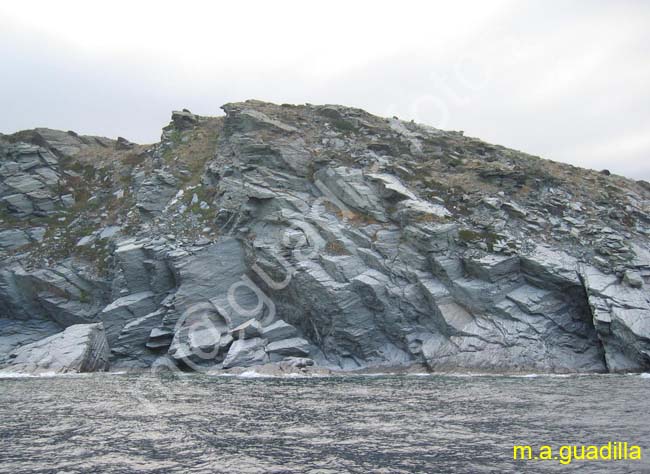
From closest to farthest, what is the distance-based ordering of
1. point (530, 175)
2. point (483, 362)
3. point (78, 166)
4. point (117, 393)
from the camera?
point (117, 393) < point (483, 362) < point (530, 175) < point (78, 166)

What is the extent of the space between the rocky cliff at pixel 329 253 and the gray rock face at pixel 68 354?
0.45 metres

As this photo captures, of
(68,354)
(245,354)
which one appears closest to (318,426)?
(245,354)

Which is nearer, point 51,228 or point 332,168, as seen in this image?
point 332,168

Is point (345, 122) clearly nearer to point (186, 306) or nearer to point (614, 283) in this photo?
point (186, 306)

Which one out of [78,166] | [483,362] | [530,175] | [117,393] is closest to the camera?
[117,393]

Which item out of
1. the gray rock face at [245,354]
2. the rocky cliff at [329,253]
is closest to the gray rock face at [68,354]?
the rocky cliff at [329,253]

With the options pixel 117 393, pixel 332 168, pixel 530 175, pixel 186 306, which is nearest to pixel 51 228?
pixel 186 306

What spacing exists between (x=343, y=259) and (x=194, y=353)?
17.5 metres

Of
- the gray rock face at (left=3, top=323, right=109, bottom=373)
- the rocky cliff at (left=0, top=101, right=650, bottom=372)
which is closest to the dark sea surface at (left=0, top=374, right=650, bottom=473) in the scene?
the rocky cliff at (left=0, top=101, right=650, bottom=372)

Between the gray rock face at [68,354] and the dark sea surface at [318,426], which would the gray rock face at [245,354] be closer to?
the dark sea surface at [318,426]

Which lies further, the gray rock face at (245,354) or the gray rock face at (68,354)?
the gray rock face at (68,354)

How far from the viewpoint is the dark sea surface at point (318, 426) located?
49.6 feet

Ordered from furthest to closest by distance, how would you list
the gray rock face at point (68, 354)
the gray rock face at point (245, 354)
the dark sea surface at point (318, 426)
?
the gray rock face at point (68, 354)
the gray rock face at point (245, 354)
the dark sea surface at point (318, 426)

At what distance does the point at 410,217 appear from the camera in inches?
2208
